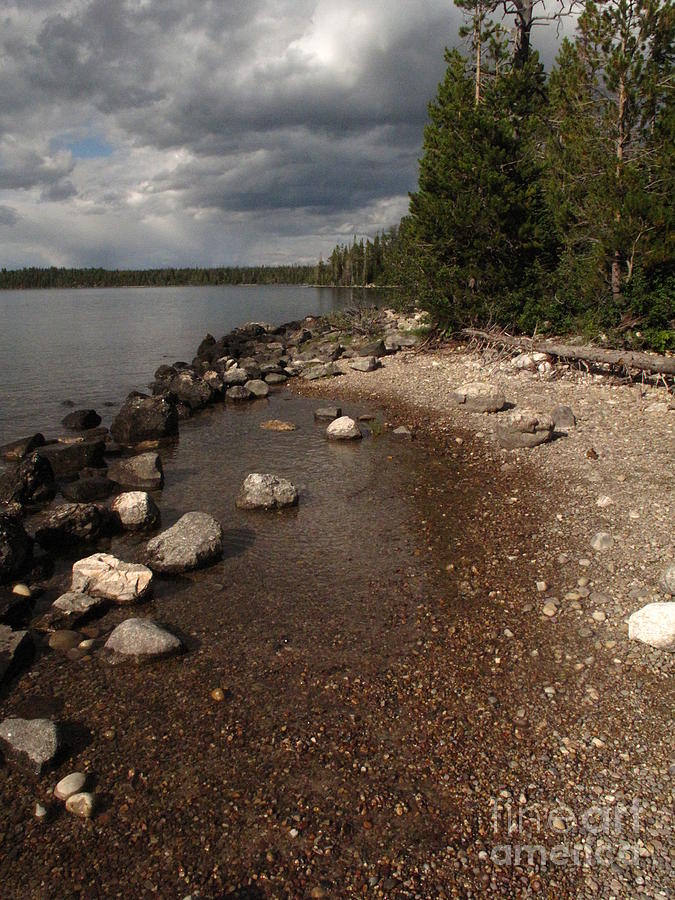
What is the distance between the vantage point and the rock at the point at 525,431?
14.0 m

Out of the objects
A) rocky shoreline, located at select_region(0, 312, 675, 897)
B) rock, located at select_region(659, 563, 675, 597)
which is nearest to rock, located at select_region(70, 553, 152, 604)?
rocky shoreline, located at select_region(0, 312, 675, 897)

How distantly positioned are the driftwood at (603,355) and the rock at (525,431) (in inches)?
199

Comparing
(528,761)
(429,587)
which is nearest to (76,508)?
(429,587)

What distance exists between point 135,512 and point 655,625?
8.84m

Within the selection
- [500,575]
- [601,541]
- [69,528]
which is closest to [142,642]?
[69,528]

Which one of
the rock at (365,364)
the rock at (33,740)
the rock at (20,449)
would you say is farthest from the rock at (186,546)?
the rock at (365,364)

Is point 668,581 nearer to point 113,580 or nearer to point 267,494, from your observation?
point 267,494

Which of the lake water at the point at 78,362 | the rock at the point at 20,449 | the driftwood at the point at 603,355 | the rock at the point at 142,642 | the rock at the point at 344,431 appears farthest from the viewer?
the lake water at the point at 78,362

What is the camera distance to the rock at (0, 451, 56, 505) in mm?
12797

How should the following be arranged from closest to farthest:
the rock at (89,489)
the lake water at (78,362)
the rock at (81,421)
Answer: the rock at (89,489), the rock at (81,421), the lake water at (78,362)

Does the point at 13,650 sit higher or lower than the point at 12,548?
lower

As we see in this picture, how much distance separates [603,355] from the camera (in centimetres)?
1820

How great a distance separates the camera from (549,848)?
452cm

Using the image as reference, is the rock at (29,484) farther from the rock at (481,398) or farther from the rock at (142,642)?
the rock at (481,398)
